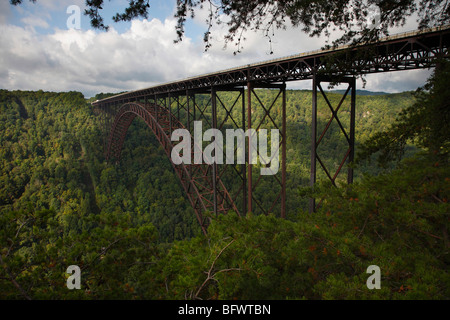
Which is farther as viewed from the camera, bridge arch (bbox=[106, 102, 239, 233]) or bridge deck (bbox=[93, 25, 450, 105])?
bridge arch (bbox=[106, 102, 239, 233])

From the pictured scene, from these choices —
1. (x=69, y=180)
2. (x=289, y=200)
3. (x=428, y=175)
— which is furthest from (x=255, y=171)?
(x=428, y=175)

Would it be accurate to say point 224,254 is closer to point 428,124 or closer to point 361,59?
point 428,124

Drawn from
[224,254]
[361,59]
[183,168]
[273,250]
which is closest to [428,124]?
[361,59]

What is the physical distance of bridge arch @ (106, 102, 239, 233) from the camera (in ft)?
41.9

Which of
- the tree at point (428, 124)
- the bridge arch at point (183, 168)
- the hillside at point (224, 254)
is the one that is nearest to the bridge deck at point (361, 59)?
the tree at point (428, 124)

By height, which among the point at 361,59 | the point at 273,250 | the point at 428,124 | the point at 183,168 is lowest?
the point at 273,250

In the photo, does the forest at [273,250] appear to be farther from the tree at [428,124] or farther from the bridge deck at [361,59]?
the bridge deck at [361,59]

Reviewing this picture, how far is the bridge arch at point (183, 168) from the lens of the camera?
12.8 m

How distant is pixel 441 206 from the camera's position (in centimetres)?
385

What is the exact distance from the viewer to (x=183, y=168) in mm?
14312

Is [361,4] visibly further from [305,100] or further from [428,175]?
[305,100]

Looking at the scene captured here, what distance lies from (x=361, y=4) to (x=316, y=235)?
11.9 ft

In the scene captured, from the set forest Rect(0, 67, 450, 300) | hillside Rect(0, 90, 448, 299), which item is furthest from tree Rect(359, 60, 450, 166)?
hillside Rect(0, 90, 448, 299)

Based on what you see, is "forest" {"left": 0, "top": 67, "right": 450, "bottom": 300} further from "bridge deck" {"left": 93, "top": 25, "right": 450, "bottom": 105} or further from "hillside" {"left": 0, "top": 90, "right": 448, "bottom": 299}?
"bridge deck" {"left": 93, "top": 25, "right": 450, "bottom": 105}
